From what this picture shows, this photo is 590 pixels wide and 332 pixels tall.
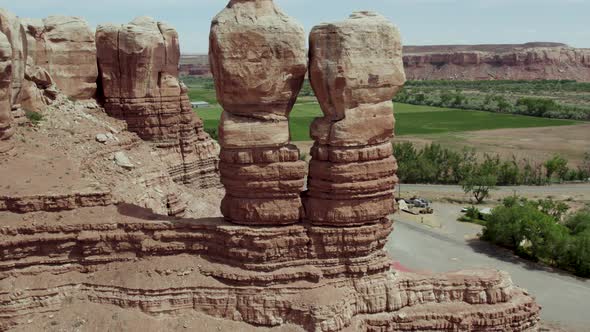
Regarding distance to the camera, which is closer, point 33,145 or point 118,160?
point 33,145

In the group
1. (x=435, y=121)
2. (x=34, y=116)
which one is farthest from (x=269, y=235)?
(x=435, y=121)

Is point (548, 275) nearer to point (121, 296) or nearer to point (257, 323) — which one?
point (257, 323)

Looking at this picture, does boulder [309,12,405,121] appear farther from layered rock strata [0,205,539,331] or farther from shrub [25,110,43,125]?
shrub [25,110,43,125]

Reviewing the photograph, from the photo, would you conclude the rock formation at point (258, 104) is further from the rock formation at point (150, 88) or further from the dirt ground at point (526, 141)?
the dirt ground at point (526, 141)

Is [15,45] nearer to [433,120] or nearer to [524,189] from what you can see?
[524,189]

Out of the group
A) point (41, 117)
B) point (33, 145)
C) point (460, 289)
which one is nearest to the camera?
point (460, 289)

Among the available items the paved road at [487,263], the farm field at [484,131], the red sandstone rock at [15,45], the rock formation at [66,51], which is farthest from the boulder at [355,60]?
the farm field at [484,131]

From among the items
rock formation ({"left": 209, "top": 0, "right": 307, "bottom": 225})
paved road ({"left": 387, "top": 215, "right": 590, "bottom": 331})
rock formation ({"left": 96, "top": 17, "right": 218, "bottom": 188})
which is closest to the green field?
paved road ({"left": 387, "top": 215, "right": 590, "bottom": 331})

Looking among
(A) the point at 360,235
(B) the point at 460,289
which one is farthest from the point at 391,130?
(B) the point at 460,289
